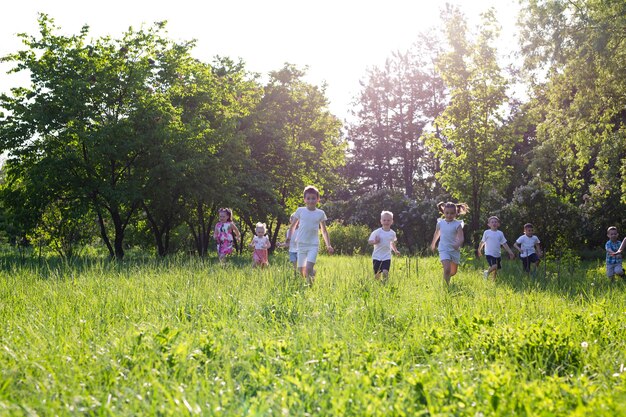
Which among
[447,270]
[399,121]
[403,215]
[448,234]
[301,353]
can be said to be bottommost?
[301,353]

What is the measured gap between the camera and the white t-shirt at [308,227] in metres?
10.8

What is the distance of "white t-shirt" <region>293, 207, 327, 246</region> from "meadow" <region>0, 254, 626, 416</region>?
2273mm

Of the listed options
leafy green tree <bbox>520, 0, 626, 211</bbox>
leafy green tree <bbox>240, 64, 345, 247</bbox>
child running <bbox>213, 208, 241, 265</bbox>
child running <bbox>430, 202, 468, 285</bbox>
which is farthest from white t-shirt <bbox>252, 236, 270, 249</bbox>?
leafy green tree <bbox>240, 64, 345, 247</bbox>

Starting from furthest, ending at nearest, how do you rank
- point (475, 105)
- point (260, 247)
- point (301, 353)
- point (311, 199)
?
1. point (475, 105)
2. point (260, 247)
3. point (311, 199)
4. point (301, 353)

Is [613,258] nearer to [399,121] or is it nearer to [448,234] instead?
[448,234]

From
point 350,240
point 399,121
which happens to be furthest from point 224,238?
point 399,121

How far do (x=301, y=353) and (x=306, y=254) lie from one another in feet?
19.8

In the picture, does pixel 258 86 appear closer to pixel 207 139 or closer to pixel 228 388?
pixel 207 139

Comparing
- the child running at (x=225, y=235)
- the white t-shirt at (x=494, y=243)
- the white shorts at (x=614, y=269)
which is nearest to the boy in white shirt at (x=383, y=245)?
the white t-shirt at (x=494, y=243)

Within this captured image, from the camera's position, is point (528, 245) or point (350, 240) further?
point (350, 240)

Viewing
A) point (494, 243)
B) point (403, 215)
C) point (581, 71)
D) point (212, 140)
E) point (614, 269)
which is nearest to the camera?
point (614, 269)

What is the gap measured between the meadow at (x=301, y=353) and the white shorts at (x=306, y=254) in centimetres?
202

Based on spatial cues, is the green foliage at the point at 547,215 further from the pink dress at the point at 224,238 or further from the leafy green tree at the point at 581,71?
the pink dress at the point at 224,238

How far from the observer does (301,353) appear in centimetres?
490
